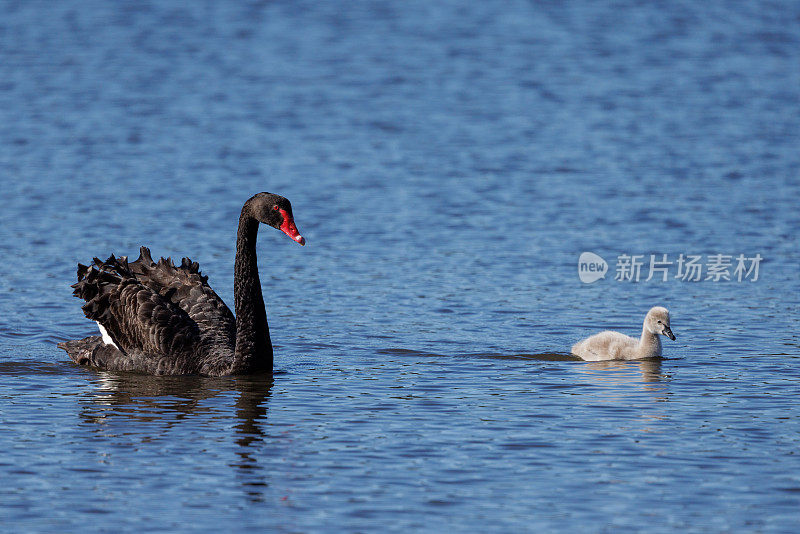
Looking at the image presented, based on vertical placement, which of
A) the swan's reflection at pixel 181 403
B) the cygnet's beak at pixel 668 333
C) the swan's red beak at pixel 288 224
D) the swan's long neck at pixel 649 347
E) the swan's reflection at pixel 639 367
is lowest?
the swan's reflection at pixel 181 403

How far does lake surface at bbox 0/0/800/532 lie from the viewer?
919 centimetres

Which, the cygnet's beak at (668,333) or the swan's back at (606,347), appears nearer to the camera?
the swan's back at (606,347)

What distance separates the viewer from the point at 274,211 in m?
12.7

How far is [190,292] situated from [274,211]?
4.39 ft

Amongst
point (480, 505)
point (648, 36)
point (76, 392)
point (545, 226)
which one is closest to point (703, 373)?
point (480, 505)

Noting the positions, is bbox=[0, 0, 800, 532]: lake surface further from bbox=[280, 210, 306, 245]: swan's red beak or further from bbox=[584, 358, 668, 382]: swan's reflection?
bbox=[280, 210, 306, 245]: swan's red beak

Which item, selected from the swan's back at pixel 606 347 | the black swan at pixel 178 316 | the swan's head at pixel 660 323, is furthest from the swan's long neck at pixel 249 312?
the swan's head at pixel 660 323

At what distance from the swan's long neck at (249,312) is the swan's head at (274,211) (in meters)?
0.15

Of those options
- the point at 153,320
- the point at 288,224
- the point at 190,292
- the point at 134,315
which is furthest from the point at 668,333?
the point at 134,315

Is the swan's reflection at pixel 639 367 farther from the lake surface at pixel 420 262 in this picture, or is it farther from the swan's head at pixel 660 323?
the swan's head at pixel 660 323

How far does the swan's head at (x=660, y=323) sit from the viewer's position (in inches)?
519

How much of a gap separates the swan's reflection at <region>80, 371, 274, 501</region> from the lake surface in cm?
5

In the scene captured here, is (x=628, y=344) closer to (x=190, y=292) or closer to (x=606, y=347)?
(x=606, y=347)

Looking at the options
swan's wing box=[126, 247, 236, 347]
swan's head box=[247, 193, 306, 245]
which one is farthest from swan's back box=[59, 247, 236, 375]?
swan's head box=[247, 193, 306, 245]
